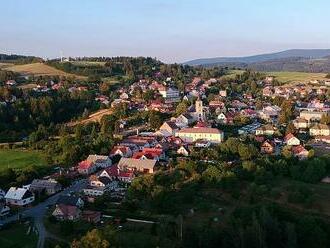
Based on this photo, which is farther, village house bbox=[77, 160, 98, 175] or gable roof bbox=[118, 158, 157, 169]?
village house bbox=[77, 160, 98, 175]

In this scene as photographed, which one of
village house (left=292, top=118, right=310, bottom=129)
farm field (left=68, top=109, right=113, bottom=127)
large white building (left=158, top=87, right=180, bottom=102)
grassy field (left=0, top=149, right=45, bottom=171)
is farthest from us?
large white building (left=158, top=87, right=180, bottom=102)

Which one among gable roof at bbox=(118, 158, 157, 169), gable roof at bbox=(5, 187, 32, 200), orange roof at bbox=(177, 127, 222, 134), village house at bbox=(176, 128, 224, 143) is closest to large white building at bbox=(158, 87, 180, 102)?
orange roof at bbox=(177, 127, 222, 134)

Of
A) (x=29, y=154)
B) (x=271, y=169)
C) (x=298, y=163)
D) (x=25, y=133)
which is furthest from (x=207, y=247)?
(x=25, y=133)

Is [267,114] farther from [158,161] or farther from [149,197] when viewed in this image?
[149,197]

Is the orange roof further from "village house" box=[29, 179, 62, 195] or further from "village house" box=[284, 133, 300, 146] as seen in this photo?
"village house" box=[29, 179, 62, 195]

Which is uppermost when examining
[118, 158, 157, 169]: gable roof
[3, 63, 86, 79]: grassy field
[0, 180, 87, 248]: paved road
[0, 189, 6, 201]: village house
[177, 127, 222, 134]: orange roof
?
[3, 63, 86, 79]: grassy field

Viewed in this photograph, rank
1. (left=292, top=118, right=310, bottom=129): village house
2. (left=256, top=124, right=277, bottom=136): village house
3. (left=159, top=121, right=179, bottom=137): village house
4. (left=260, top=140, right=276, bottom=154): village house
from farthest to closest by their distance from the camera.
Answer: (left=292, top=118, right=310, bottom=129): village house, (left=159, top=121, right=179, bottom=137): village house, (left=256, top=124, right=277, bottom=136): village house, (left=260, top=140, right=276, bottom=154): village house

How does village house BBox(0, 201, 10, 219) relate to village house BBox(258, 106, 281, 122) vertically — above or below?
below
